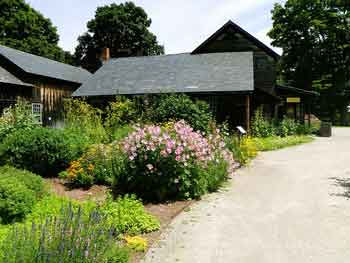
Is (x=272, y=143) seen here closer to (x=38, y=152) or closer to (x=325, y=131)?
(x=325, y=131)

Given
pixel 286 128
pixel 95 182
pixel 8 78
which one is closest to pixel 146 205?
pixel 95 182

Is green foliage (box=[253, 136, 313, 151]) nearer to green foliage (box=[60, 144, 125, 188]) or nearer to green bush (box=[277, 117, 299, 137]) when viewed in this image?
green bush (box=[277, 117, 299, 137])

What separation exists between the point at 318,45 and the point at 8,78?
1439 inches

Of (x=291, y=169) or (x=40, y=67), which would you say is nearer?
(x=291, y=169)

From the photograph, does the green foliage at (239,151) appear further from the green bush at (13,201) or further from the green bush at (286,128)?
the green bush at (286,128)

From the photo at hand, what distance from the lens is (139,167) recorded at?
7496 mm

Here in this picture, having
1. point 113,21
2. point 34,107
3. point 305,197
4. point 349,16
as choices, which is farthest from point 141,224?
point 113,21

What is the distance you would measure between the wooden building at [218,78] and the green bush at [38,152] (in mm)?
10594

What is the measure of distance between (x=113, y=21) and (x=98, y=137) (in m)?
41.1

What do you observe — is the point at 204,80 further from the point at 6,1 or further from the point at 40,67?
the point at 6,1

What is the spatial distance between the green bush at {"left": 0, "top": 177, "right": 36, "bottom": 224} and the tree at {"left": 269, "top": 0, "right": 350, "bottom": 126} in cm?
4265

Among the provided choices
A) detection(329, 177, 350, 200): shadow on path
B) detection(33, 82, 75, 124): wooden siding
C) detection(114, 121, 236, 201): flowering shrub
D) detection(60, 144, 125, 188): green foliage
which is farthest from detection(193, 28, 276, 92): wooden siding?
detection(114, 121, 236, 201): flowering shrub

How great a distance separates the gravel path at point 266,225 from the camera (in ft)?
15.4

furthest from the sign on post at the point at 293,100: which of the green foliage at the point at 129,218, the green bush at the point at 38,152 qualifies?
the green foliage at the point at 129,218
